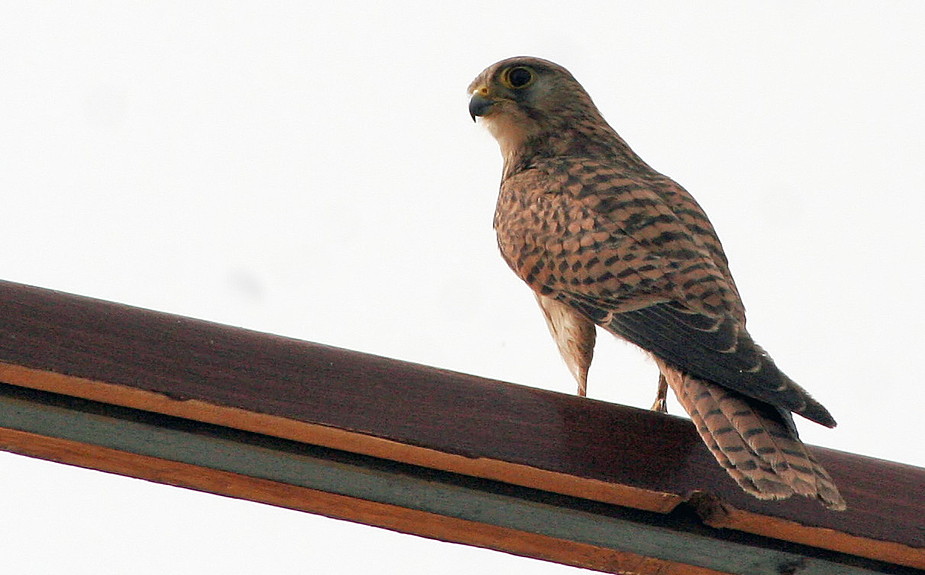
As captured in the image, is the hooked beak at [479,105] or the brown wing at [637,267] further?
the hooked beak at [479,105]

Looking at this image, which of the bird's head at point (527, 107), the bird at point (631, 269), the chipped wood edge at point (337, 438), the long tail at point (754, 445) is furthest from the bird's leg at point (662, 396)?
the chipped wood edge at point (337, 438)

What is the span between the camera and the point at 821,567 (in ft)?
6.10

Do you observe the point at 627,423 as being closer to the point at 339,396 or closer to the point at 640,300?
the point at 339,396

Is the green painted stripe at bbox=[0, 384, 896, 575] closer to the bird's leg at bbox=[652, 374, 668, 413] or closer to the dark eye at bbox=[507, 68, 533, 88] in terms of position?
the bird's leg at bbox=[652, 374, 668, 413]

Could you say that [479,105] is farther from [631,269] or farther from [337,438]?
[337,438]

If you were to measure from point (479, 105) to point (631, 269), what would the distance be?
4.78ft

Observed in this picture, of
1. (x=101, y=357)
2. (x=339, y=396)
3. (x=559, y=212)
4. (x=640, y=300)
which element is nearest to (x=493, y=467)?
(x=339, y=396)

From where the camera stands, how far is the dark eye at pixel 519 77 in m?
4.25

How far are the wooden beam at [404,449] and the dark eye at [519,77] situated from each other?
8.40ft

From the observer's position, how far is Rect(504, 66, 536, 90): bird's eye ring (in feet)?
13.9

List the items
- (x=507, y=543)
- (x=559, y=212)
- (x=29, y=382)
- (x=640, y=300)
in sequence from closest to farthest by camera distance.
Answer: (x=29, y=382)
(x=507, y=543)
(x=640, y=300)
(x=559, y=212)

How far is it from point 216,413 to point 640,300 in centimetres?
137

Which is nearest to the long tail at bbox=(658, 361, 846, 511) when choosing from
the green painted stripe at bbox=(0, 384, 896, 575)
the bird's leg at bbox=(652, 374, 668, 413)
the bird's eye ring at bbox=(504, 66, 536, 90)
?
the green painted stripe at bbox=(0, 384, 896, 575)

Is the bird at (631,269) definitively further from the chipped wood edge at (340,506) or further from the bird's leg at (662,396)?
the chipped wood edge at (340,506)
